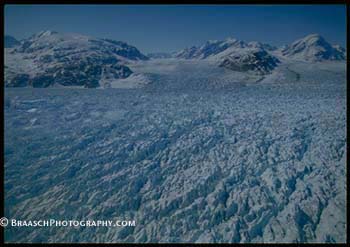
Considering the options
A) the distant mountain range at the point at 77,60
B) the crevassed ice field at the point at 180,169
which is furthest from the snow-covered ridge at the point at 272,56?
the crevassed ice field at the point at 180,169

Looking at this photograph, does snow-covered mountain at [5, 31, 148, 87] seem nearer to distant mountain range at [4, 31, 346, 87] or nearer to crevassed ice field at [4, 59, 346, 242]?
distant mountain range at [4, 31, 346, 87]

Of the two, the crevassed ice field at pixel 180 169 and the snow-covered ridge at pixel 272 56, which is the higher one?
the snow-covered ridge at pixel 272 56

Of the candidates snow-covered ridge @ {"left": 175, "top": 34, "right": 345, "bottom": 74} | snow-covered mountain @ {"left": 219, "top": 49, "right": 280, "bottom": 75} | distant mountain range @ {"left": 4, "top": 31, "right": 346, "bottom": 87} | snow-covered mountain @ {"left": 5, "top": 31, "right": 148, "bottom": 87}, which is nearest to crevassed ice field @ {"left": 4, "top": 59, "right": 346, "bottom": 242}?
snow-covered mountain @ {"left": 5, "top": 31, "right": 148, "bottom": 87}

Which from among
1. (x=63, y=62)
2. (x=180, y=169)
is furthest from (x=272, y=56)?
(x=180, y=169)

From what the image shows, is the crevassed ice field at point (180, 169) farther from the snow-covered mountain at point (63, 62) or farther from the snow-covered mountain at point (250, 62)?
the snow-covered mountain at point (250, 62)

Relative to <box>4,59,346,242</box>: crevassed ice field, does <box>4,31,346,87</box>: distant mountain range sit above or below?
above

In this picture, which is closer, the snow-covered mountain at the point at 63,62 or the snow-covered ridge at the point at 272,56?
the snow-covered mountain at the point at 63,62

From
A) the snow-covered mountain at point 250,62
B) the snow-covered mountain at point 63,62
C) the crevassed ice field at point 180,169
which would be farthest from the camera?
the snow-covered mountain at point 250,62

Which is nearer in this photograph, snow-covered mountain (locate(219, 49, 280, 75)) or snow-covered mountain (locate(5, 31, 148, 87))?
snow-covered mountain (locate(5, 31, 148, 87))
